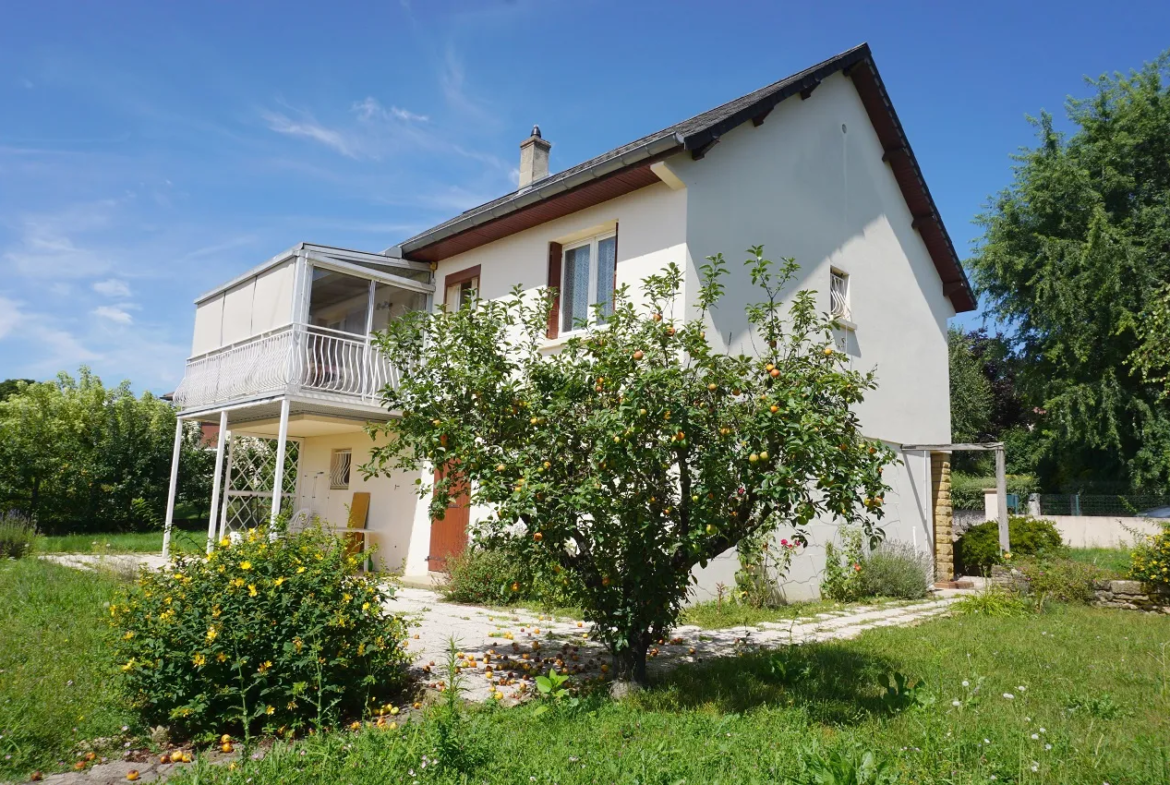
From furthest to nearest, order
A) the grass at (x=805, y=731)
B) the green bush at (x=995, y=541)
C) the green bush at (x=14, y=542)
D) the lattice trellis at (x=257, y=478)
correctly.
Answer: the lattice trellis at (x=257, y=478)
the green bush at (x=14, y=542)
the green bush at (x=995, y=541)
the grass at (x=805, y=731)

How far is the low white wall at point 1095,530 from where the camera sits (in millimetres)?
18828

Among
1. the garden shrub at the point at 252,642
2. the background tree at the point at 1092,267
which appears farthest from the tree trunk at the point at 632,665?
the background tree at the point at 1092,267

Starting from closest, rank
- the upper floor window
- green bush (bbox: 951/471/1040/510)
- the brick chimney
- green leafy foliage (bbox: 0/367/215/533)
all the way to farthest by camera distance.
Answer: the upper floor window < the brick chimney < green leafy foliage (bbox: 0/367/215/533) < green bush (bbox: 951/471/1040/510)

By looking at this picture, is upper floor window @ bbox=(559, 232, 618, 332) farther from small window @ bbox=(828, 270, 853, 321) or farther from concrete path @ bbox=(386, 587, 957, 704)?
concrete path @ bbox=(386, 587, 957, 704)

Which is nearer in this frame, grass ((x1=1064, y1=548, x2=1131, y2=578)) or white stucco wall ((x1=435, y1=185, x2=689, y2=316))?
white stucco wall ((x1=435, y1=185, x2=689, y2=316))

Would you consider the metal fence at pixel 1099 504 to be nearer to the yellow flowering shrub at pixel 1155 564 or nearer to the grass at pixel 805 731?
the yellow flowering shrub at pixel 1155 564

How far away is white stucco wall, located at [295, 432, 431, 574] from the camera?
13.0 metres

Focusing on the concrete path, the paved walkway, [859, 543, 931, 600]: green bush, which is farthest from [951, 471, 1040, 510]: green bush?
the concrete path

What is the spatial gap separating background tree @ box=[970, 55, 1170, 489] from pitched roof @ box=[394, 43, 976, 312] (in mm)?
9622

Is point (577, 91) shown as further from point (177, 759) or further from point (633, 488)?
point (177, 759)

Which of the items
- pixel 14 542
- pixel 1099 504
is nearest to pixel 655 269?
pixel 14 542

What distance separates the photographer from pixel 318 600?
15.4ft

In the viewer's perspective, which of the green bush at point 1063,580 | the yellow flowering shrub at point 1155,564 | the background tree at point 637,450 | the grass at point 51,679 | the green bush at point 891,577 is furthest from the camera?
the green bush at point 891,577

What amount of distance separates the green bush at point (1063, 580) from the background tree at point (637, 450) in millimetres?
6313
